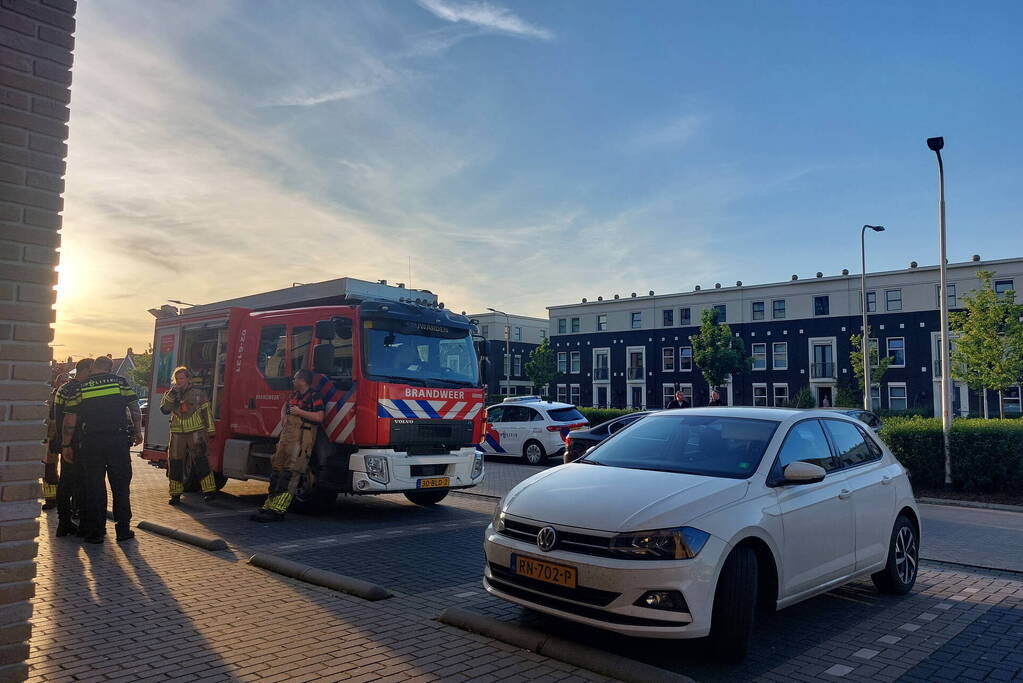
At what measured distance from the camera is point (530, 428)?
19.5 m

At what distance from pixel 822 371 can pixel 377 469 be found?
164 feet

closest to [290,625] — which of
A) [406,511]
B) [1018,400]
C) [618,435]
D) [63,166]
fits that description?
[618,435]

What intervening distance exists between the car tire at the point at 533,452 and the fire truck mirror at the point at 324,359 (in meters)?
10.0

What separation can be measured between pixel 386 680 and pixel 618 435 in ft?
9.64

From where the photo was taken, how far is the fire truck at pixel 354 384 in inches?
386

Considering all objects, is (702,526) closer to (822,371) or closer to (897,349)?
(897,349)

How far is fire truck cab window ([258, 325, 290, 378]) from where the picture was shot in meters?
10.8

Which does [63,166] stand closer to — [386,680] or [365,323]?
[386,680]

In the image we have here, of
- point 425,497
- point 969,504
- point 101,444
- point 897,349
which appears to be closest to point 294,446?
point 101,444

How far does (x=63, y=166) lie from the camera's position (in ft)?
11.2

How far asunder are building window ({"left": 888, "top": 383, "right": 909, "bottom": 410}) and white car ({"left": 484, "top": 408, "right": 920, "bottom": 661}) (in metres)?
48.5

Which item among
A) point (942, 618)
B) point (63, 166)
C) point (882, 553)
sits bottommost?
point (942, 618)

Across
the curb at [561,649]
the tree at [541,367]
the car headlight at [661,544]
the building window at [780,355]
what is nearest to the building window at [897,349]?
the building window at [780,355]

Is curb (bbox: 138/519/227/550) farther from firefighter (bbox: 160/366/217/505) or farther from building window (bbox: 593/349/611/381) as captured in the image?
building window (bbox: 593/349/611/381)
